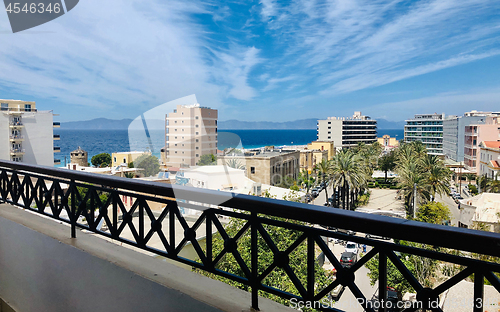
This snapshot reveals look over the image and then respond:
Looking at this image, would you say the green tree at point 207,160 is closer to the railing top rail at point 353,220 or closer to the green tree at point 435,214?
the railing top rail at point 353,220

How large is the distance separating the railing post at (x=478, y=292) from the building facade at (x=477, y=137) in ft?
160

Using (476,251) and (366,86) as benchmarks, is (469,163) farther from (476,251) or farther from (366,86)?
(366,86)

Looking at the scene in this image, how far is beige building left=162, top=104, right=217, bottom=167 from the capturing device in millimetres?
1777

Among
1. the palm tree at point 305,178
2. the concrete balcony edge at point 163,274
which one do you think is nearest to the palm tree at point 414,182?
the palm tree at point 305,178

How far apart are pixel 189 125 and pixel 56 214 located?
3.78ft

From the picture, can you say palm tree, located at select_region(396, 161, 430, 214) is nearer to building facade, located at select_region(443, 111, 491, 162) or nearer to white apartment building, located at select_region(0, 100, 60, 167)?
white apartment building, located at select_region(0, 100, 60, 167)

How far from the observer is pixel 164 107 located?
68.8 inches

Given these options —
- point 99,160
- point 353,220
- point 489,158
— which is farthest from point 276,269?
point 99,160

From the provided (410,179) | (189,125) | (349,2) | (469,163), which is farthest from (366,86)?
(189,125)

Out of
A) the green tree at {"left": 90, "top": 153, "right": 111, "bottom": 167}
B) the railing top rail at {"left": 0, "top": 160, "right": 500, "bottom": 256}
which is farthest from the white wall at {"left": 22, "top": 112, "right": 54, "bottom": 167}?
the railing top rail at {"left": 0, "top": 160, "right": 500, "bottom": 256}

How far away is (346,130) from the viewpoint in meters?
71.3

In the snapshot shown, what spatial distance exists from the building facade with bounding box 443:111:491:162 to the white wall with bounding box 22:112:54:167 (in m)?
60.8

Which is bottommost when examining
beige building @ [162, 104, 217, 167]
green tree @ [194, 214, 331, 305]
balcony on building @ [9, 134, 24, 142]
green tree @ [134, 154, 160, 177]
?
A: green tree @ [194, 214, 331, 305]

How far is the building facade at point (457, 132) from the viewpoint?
2203 inches
